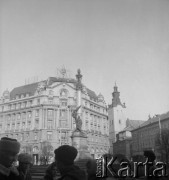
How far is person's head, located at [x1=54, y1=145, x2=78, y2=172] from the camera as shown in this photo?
1.87 meters

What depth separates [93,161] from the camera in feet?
8.56

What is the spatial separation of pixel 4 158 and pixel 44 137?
36362mm

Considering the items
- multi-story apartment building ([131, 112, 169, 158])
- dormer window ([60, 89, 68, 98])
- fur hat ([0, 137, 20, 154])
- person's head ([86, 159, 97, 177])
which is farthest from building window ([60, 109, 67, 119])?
fur hat ([0, 137, 20, 154])

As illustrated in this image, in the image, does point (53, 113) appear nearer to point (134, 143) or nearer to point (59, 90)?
point (59, 90)

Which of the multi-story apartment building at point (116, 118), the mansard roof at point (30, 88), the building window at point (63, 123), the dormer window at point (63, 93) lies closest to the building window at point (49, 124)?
the building window at point (63, 123)

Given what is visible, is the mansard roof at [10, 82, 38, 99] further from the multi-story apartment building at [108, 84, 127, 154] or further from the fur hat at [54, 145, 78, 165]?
the fur hat at [54, 145, 78, 165]

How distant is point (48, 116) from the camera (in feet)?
129

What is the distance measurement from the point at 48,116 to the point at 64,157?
126 feet

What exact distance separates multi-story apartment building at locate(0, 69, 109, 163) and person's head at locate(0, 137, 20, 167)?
118 feet

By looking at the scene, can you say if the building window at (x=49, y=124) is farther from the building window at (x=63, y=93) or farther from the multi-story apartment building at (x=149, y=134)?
the multi-story apartment building at (x=149, y=134)

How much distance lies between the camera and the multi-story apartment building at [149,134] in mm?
33750

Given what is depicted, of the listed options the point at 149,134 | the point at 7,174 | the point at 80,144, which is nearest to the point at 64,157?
the point at 7,174

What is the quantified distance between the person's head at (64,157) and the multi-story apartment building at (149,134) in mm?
33033

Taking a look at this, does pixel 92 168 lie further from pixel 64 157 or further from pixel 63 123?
pixel 63 123
